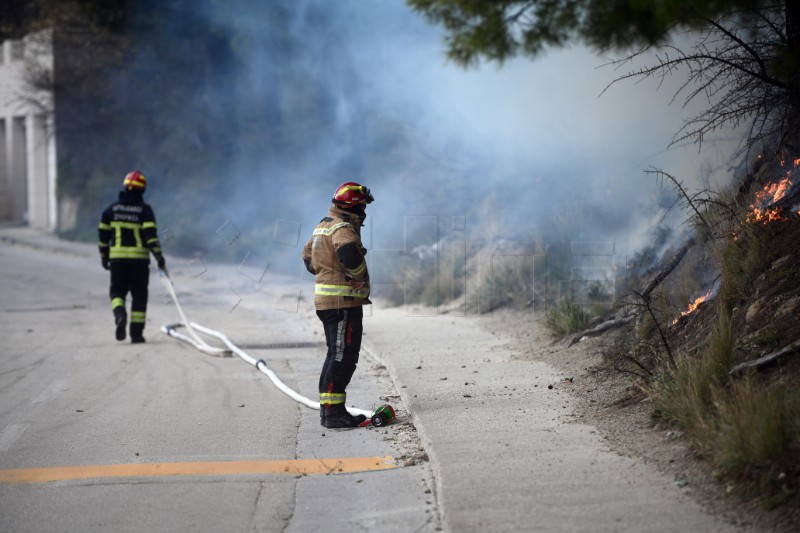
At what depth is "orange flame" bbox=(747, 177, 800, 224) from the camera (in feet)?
22.1

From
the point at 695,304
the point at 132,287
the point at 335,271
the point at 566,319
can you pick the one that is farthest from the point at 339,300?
the point at 132,287

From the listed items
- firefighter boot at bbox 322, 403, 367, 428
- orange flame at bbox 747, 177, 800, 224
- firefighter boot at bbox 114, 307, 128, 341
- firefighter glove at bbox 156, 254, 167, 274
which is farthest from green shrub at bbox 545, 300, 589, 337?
firefighter boot at bbox 114, 307, 128, 341

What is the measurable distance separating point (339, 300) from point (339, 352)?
368 mm

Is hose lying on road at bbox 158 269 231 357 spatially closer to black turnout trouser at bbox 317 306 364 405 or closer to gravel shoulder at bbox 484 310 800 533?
gravel shoulder at bbox 484 310 800 533

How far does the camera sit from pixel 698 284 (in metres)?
7.35

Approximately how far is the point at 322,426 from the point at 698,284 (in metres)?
3.25

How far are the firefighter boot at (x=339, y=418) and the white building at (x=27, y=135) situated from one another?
2265 cm

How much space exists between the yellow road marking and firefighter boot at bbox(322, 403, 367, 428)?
73 centimetres

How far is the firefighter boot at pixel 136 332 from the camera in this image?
10422 mm

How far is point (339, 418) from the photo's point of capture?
640 cm

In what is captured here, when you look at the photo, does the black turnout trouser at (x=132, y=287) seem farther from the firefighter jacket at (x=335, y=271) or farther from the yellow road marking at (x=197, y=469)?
the yellow road marking at (x=197, y=469)

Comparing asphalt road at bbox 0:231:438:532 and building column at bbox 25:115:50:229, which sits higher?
building column at bbox 25:115:50:229

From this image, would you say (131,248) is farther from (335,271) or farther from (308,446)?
(308,446)

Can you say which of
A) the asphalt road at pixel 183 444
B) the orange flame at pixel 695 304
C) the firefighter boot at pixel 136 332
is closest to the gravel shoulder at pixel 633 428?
the orange flame at pixel 695 304
